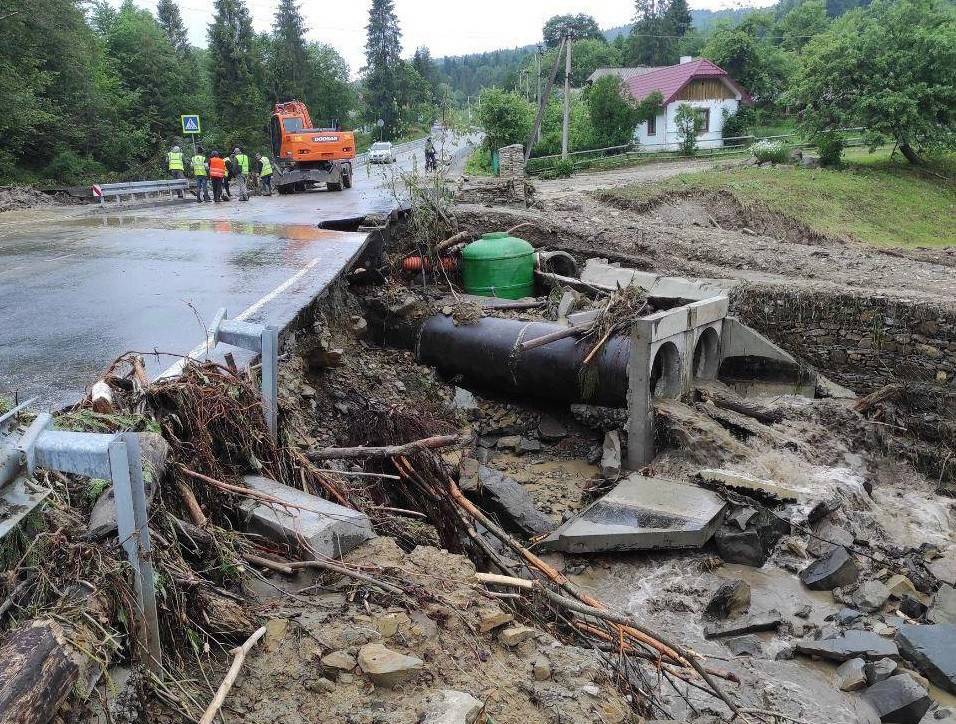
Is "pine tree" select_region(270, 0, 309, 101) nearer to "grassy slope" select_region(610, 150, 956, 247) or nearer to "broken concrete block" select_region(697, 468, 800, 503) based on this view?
"grassy slope" select_region(610, 150, 956, 247)

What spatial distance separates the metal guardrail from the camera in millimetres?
19703

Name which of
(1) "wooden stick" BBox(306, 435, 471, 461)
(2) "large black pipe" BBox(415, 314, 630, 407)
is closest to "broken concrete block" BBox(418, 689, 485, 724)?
(1) "wooden stick" BBox(306, 435, 471, 461)

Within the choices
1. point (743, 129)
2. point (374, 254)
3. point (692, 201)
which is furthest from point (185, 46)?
point (374, 254)

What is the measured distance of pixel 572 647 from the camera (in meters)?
4.36

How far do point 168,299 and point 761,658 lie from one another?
7123mm

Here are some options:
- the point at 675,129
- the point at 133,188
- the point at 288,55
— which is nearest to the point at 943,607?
the point at 133,188

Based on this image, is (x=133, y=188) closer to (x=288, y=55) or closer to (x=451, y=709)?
(x=451, y=709)

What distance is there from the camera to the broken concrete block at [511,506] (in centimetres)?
892

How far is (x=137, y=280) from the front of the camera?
31.9ft

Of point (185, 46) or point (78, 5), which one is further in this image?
point (185, 46)

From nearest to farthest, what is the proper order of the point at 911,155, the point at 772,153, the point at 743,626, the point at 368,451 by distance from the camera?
the point at 368,451 → the point at 743,626 → the point at 911,155 → the point at 772,153

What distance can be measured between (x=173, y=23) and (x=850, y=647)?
70897 mm

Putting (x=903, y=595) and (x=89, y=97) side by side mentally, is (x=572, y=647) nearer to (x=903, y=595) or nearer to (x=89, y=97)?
(x=903, y=595)

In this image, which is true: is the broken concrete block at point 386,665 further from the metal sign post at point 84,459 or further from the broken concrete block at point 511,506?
the broken concrete block at point 511,506
